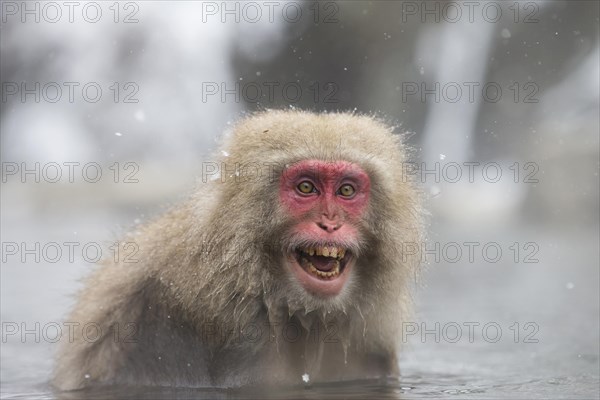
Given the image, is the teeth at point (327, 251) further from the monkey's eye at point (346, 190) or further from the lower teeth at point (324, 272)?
the monkey's eye at point (346, 190)

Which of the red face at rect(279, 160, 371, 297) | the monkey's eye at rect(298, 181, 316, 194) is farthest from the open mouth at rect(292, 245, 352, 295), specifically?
the monkey's eye at rect(298, 181, 316, 194)

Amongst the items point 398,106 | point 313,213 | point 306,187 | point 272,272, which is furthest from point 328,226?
point 398,106

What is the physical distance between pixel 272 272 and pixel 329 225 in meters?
0.40

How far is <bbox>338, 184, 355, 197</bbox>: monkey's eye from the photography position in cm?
519

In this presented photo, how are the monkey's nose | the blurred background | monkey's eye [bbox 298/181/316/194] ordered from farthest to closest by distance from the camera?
the blurred background < monkey's eye [bbox 298/181/316/194] < the monkey's nose

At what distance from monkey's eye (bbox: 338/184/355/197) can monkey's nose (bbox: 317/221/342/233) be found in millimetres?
193

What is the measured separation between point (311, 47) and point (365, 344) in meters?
17.1

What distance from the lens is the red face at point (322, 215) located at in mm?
5078

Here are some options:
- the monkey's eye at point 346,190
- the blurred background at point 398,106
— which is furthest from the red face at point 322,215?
the blurred background at point 398,106

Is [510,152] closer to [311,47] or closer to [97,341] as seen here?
[311,47]

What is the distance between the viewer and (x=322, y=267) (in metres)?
5.19

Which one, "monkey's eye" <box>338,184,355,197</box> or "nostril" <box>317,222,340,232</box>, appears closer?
"nostril" <box>317,222,340,232</box>

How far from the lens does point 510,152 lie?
62.6 ft

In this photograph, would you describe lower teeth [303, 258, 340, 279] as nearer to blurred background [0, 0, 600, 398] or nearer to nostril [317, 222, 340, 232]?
nostril [317, 222, 340, 232]
